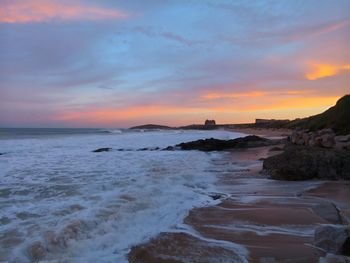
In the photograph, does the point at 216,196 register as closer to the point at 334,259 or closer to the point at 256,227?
the point at 256,227

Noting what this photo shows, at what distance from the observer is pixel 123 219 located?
7.01 meters

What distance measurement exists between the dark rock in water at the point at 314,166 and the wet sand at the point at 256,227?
48.0 inches

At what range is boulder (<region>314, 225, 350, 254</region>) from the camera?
479 centimetres

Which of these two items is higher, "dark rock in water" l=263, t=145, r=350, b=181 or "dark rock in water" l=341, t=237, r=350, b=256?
"dark rock in water" l=263, t=145, r=350, b=181

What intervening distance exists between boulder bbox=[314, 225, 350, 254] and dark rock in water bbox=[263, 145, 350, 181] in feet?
21.4

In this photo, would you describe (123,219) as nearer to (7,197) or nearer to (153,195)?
(153,195)

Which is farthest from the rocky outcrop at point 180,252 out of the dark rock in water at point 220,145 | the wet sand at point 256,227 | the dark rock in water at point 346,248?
the dark rock in water at point 220,145

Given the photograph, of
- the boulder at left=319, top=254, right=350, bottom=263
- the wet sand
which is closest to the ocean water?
the wet sand

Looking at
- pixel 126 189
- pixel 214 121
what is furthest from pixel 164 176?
pixel 214 121

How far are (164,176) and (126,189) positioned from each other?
286 cm

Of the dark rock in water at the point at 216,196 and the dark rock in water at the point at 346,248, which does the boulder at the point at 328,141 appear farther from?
the dark rock in water at the point at 346,248

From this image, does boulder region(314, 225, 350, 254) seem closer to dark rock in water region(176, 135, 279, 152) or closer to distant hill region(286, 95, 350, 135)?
distant hill region(286, 95, 350, 135)

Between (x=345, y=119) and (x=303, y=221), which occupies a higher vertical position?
(x=345, y=119)

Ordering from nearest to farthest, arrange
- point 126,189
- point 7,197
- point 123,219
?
point 123,219
point 7,197
point 126,189
